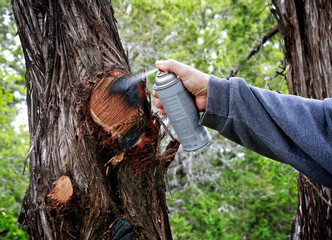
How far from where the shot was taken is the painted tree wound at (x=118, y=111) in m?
1.54

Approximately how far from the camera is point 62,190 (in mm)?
1543

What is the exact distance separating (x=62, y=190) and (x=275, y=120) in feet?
4.06

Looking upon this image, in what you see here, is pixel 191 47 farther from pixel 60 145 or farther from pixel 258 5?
pixel 60 145

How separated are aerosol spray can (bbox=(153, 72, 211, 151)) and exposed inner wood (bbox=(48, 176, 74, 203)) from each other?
69 cm

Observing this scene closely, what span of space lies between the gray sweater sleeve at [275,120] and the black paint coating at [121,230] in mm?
763

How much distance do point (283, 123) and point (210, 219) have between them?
3.03 m

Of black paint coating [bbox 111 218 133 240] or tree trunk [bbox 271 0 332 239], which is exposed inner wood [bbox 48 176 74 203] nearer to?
black paint coating [bbox 111 218 133 240]

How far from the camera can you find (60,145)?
164 centimetres

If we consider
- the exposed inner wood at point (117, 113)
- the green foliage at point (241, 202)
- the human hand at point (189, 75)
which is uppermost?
the human hand at point (189, 75)

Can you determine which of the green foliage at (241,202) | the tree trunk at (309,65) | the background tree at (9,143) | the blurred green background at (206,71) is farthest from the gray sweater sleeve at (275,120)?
the blurred green background at (206,71)

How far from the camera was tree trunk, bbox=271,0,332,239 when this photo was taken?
7.71 feet

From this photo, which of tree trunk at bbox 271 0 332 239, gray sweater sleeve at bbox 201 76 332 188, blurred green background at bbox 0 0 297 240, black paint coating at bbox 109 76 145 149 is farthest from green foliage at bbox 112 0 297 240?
black paint coating at bbox 109 76 145 149

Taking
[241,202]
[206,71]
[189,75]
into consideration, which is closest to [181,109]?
[189,75]

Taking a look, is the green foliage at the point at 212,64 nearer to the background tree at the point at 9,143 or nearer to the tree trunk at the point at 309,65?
the background tree at the point at 9,143
